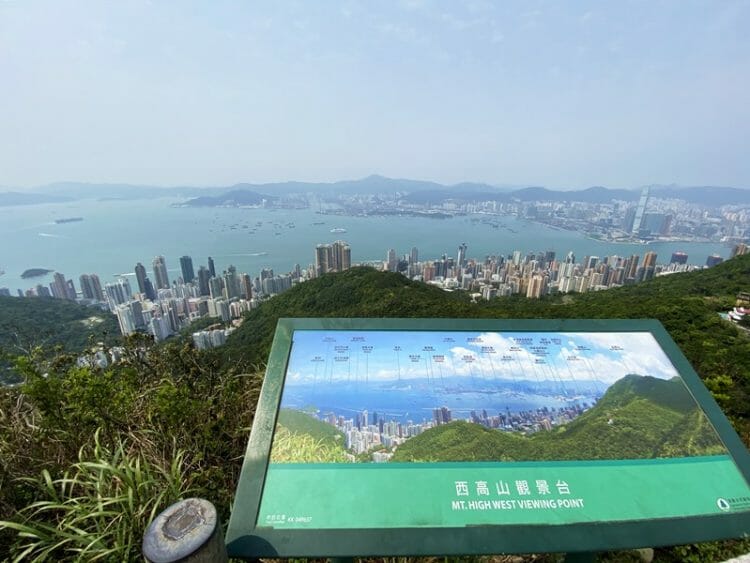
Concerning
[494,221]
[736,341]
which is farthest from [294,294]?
[494,221]

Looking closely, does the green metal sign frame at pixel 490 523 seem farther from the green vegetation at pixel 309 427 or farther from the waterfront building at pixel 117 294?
the waterfront building at pixel 117 294

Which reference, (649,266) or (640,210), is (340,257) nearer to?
(649,266)

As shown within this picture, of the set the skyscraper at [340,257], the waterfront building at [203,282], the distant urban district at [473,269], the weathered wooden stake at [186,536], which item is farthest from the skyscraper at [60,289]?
the weathered wooden stake at [186,536]

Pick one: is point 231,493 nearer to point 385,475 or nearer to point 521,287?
point 385,475

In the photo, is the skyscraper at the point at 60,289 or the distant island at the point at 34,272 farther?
the distant island at the point at 34,272

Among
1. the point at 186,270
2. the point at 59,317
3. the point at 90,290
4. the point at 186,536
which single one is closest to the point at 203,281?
the point at 186,270

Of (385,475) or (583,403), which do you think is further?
(583,403)

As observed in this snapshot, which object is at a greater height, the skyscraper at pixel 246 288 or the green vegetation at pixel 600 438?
the green vegetation at pixel 600 438
